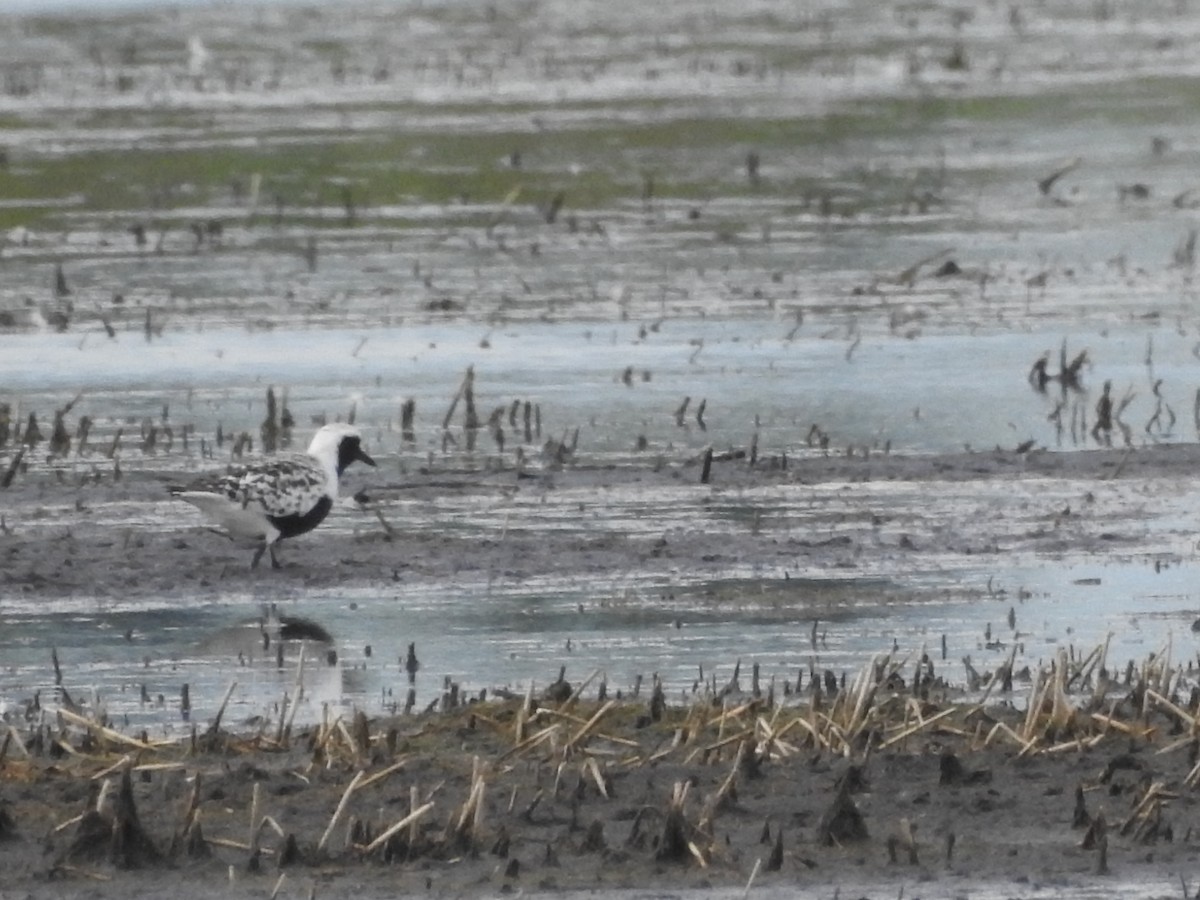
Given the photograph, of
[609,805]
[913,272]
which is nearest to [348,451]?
[609,805]

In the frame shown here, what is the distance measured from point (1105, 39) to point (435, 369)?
77.3 feet

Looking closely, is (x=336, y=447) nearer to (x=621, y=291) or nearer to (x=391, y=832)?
(x=391, y=832)

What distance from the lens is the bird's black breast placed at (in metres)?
12.4

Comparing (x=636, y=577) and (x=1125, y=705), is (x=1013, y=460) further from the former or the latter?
(x=1125, y=705)

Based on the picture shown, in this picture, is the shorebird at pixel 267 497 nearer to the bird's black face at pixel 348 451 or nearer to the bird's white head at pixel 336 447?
the bird's white head at pixel 336 447

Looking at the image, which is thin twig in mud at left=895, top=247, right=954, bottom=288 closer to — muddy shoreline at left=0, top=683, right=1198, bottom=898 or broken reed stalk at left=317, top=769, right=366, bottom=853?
muddy shoreline at left=0, top=683, right=1198, bottom=898

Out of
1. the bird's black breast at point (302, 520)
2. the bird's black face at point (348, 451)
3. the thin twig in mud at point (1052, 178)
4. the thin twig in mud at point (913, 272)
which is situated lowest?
the bird's black breast at point (302, 520)

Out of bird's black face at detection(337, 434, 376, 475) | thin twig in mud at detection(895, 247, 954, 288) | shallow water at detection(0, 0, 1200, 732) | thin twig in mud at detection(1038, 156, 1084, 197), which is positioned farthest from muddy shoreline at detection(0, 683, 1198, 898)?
thin twig in mud at detection(1038, 156, 1084, 197)

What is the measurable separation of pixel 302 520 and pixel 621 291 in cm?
872

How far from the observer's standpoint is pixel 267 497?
12336 millimetres

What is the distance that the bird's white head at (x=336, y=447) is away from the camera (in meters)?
13.0

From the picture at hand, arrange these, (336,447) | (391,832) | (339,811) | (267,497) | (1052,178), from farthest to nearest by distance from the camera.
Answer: (1052,178) → (336,447) → (267,497) → (339,811) → (391,832)

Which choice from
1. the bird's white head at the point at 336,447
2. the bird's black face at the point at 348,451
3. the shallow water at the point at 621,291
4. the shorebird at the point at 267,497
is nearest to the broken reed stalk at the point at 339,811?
the shallow water at the point at 621,291

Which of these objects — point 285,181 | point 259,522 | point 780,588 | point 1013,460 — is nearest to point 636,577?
point 780,588
